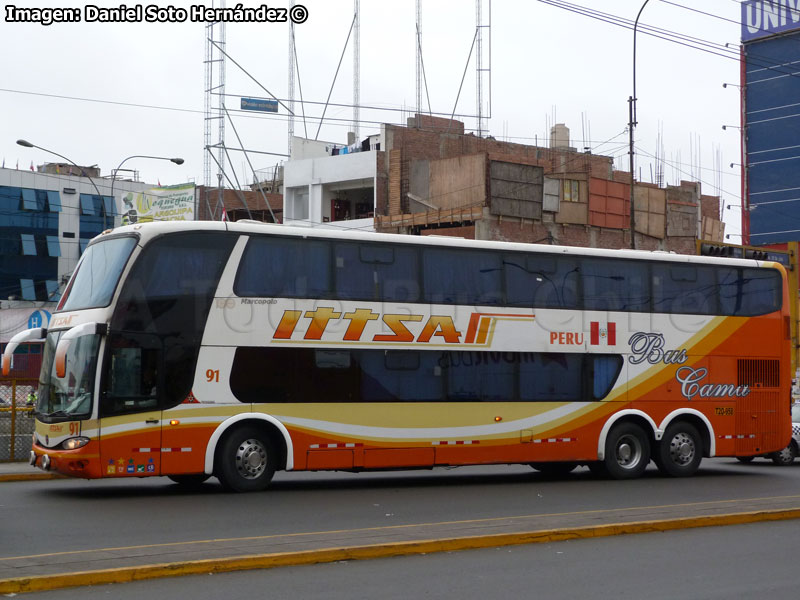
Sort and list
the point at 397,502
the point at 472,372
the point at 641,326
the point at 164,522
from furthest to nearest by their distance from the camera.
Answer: the point at 641,326, the point at 472,372, the point at 397,502, the point at 164,522

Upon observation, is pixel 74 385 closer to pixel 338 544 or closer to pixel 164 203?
pixel 338 544

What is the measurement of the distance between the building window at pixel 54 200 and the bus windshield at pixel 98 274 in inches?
2494

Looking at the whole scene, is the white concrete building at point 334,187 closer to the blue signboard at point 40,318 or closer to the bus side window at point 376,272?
the blue signboard at point 40,318

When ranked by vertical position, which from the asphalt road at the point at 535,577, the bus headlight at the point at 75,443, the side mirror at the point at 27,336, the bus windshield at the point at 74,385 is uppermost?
the side mirror at the point at 27,336

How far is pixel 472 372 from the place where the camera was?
1852cm

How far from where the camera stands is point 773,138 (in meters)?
70.6

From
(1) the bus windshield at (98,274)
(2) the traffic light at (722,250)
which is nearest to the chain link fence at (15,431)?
(1) the bus windshield at (98,274)

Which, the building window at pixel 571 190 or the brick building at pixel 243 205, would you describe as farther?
the brick building at pixel 243 205

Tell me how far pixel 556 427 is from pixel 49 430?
8.66m

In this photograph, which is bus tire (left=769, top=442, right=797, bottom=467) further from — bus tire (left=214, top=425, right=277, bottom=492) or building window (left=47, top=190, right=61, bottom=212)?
building window (left=47, top=190, right=61, bottom=212)

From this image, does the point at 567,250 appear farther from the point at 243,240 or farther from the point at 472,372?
the point at 243,240

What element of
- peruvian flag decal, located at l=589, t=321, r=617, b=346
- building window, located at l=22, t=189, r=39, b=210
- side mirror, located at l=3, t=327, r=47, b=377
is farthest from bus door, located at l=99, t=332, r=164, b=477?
building window, located at l=22, t=189, r=39, b=210

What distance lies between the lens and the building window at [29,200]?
75.3 metres

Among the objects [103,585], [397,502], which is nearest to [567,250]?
[397,502]
